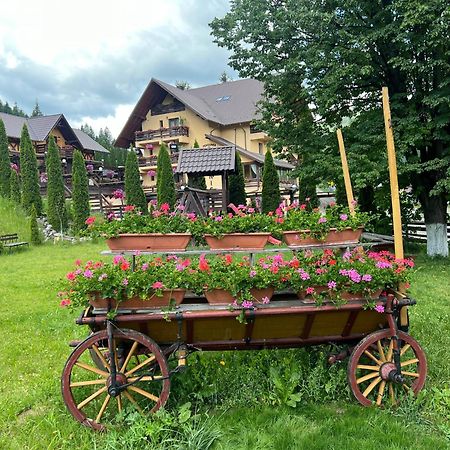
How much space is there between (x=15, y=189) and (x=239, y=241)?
1889 centimetres

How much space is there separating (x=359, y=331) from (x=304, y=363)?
644 mm

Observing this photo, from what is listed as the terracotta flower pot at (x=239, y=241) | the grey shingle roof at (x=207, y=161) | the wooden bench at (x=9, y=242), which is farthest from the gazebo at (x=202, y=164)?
the terracotta flower pot at (x=239, y=241)

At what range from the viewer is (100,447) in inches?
104

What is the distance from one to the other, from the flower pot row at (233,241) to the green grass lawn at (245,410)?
2.94 feet

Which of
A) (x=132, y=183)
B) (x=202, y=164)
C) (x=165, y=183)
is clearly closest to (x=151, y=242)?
(x=202, y=164)

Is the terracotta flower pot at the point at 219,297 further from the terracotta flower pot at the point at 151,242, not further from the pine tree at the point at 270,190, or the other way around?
the pine tree at the point at 270,190

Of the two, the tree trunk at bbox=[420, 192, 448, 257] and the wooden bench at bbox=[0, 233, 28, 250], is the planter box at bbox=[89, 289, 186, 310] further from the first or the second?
the wooden bench at bbox=[0, 233, 28, 250]

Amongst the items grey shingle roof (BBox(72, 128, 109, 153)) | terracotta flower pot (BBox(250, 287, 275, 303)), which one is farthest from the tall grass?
grey shingle roof (BBox(72, 128, 109, 153))

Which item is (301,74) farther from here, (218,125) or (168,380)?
(218,125)

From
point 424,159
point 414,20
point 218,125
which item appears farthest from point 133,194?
point 414,20

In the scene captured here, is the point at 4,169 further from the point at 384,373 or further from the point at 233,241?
the point at 384,373

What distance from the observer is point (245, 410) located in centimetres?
308

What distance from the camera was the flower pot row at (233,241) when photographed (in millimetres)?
3213

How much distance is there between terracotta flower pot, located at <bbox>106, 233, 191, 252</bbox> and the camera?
3.19 m
